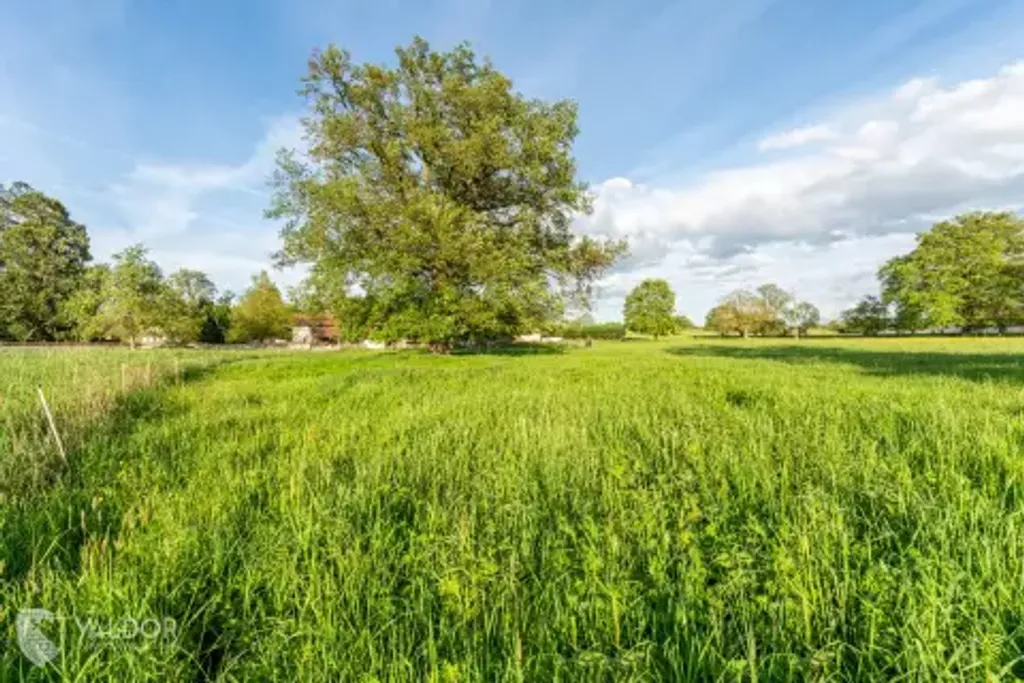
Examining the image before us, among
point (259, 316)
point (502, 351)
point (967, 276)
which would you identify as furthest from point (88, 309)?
point (967, 276)

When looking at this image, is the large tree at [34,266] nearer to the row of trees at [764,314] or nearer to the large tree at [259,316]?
the large tree at [259,316]

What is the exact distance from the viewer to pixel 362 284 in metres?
25.8

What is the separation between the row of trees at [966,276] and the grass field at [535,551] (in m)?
77.0

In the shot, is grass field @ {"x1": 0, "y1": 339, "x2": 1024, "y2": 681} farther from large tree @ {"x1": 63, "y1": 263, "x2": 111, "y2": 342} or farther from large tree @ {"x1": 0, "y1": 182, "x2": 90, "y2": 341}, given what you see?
large tree @ {"x1": 0, "y1": 182, "x2": 90, "y2": 341}

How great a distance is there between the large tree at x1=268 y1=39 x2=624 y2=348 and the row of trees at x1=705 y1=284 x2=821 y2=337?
88.2 meters

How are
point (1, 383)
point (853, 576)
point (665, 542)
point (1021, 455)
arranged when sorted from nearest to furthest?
point (853, 576) → point (665, 542) → point (1021, 455) → point (1, 383)

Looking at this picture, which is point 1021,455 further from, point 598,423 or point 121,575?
point 121,575

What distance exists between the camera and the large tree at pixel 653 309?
101 metres

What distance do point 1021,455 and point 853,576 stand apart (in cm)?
362

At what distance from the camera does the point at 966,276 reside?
64625mm

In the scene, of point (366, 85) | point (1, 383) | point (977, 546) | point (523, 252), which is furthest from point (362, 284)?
point (977, 546)

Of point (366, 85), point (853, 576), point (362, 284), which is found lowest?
point (853, 576)

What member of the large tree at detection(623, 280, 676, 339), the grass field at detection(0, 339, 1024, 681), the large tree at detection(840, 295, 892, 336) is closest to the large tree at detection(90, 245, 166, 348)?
the grass field at detection(0, 339, 1024, 681)

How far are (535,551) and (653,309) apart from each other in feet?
345
